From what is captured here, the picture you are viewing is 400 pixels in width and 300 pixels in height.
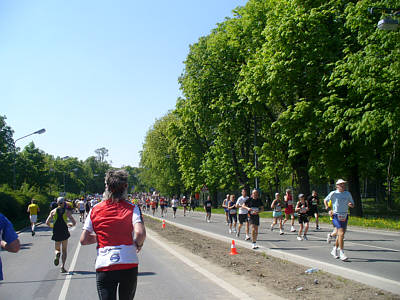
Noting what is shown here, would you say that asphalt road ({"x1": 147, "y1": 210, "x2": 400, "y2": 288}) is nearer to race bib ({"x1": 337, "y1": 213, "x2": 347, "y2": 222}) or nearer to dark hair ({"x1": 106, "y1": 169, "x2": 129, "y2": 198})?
race bib ({"x1": 337, "y1": 213, "x2": 347, "y2": 222})

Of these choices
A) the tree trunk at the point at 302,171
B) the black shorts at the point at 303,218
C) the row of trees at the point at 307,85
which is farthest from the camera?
the tree trunk at the point at 302,171

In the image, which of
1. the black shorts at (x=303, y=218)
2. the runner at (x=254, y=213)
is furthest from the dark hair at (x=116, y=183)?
the black shorts at (x=303, y=218)

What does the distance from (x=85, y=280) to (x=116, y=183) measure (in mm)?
5662

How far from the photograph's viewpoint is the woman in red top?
142 inches

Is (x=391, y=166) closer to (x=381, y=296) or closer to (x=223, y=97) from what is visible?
(x=223, y=97)

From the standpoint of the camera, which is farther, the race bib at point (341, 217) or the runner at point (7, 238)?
the race bib at point (341, 217)

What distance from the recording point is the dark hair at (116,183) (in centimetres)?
388

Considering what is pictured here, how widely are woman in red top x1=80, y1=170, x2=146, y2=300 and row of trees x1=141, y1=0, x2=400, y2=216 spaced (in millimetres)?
16533

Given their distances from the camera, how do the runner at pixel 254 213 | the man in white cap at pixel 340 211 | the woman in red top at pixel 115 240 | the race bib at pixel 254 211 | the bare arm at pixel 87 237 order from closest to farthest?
the woman in red top at pixel 115 240 < the bare arm at pixel 87 237 < the man in white cap at pixel 340 211 < the runner at pixel 254 213 < the race bib at pixel 254 211

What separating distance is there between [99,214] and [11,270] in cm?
819

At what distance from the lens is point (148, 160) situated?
219 ft

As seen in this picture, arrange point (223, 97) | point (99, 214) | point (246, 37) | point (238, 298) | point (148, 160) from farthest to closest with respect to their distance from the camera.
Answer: point (148, 160) → point (223, 97) → point (246, 37) → point (238, 298) → point (99, 214)

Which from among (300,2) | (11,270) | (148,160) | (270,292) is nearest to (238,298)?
(270,292)

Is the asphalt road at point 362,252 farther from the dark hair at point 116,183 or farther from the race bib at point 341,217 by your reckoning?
the dark hair at point 116,183
